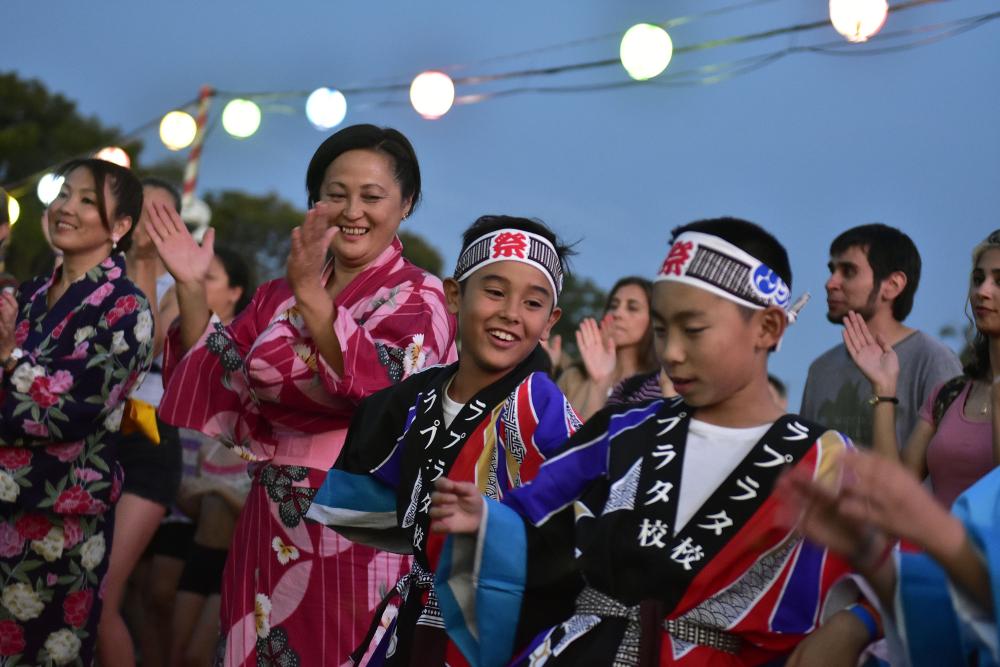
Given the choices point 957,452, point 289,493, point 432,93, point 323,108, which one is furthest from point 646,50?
point 289,493

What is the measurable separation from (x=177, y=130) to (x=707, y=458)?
37.3ft

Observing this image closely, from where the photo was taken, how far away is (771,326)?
2.82 meters

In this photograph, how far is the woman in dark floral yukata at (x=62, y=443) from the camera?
4484 mm

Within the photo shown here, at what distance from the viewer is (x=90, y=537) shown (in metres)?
4.70

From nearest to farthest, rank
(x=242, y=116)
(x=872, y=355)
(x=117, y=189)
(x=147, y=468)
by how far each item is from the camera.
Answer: (x=872, y=355)
(x=117, y=189)
(x=147, y=468)
(x=242, y=116)

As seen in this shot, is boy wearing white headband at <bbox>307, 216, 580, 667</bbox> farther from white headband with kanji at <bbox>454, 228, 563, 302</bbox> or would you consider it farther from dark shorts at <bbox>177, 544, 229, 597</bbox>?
dark shorts at <bbox>177, 544, 229, 597</bbox>

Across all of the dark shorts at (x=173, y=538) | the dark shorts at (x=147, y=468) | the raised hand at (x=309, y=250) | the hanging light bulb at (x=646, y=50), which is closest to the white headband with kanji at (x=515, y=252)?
the raised hand at (x=309, y=250)

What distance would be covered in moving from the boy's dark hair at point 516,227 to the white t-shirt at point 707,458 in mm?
937

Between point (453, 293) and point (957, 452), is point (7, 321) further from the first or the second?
point (957, 452)

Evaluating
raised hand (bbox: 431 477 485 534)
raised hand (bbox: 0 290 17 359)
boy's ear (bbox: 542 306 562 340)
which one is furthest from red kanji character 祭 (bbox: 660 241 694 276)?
raised hand (bbox: 0 290 17 359)

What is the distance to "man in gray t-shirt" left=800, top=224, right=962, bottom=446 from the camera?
486cm

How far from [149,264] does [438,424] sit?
3270 mm

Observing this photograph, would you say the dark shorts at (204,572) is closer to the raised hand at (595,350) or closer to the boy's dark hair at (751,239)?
the raised hand at (595,350)

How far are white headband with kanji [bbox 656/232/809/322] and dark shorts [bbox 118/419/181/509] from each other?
11.1 feet
